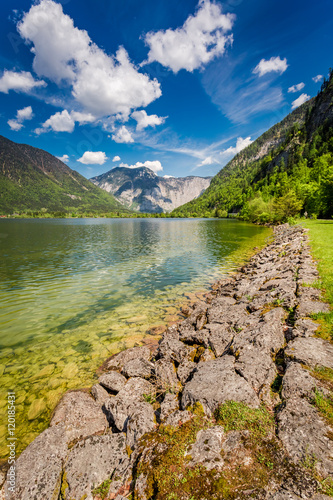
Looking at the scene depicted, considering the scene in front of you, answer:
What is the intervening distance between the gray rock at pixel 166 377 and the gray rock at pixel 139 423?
1481 millimetres

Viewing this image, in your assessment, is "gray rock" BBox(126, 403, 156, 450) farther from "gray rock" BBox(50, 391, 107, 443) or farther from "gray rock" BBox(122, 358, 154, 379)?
"gray rock" BBox(122, 358, 154, 379)

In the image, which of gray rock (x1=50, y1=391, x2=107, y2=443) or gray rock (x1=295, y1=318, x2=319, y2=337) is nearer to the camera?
gray rock (x1=50, y1=391, x2=107, y2=443)

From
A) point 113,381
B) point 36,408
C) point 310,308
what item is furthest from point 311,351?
point 36,408

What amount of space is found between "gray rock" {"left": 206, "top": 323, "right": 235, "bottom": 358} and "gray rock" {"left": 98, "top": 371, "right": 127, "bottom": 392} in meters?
4.36

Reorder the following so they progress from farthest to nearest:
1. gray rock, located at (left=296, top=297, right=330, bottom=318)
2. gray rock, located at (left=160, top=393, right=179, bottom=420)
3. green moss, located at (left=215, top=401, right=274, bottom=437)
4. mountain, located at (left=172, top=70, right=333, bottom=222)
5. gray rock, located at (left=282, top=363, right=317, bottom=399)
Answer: mountain, located at (left=172, top=70, right=333, bottom=222)
gray rock, located at (left=296, top=297, right=330, bottom=318)
gray rock, located at (left=160, top=393, right=179, bottom=420)
gray rock, located at (left=282, top=363, right=317, bottom=399)
green moss, located at (left=215, top=401, right=274, bottom=437)

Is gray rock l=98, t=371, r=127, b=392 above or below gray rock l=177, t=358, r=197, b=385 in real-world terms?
below

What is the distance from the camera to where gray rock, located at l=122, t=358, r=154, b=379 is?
889cm

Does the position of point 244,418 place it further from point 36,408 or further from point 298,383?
point 36,408

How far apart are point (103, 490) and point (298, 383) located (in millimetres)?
5725

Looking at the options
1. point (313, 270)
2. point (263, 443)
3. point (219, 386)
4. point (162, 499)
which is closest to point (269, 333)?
point (219, 386)

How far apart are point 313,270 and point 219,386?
12609 mm

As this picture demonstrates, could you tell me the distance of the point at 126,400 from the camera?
7355mm

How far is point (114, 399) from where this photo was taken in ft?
24.5

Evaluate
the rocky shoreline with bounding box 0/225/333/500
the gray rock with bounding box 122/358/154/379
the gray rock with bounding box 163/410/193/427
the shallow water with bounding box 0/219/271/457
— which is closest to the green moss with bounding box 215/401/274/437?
the rocky shoreline with bounding box 0/225/333/500
